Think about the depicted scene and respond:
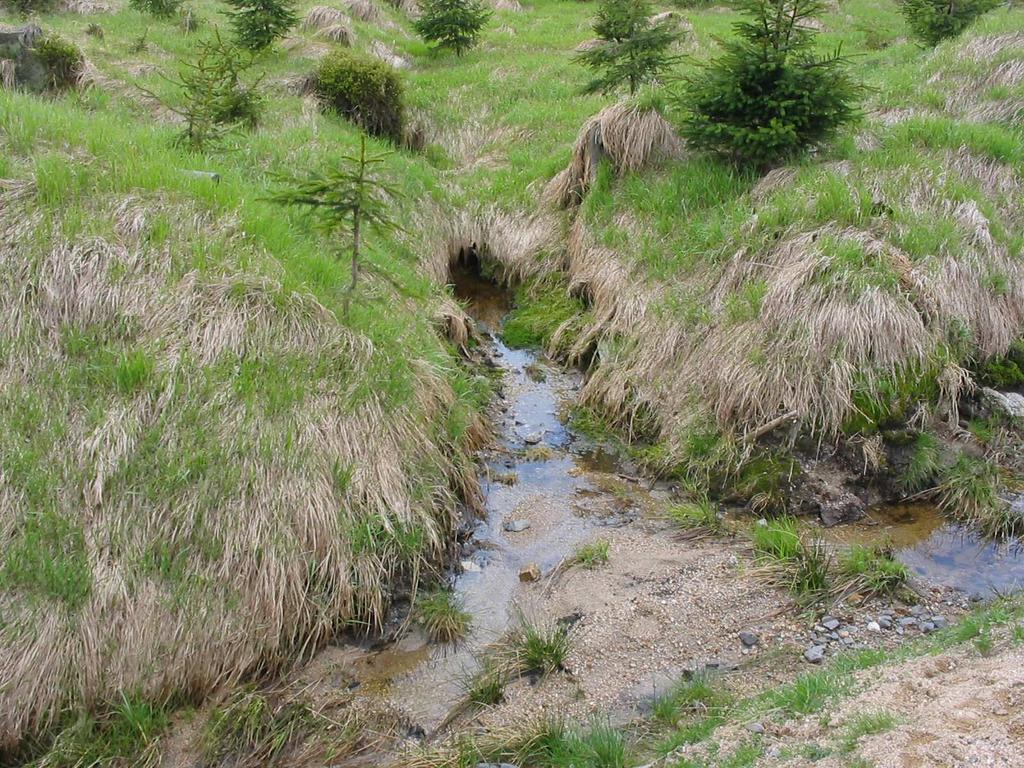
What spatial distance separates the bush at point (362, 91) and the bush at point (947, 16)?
10.8 metres

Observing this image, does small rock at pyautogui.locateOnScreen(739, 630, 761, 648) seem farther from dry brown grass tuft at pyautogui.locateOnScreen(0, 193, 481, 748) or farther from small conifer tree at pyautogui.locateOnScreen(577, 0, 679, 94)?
small conifer tree at pyautogui.locateOnScreen(577, 0, 679, 94)

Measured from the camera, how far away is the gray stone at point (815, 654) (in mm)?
5809

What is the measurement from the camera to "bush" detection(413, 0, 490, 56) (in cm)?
2011

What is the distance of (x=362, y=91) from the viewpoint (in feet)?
50.3

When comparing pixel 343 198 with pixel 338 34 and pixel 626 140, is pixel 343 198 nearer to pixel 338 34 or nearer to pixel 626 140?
pixel 626 140

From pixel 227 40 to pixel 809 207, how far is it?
46.9ft

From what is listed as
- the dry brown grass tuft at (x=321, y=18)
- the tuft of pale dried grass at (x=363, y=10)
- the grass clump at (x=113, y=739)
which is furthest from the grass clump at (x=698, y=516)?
the tuft of pale dried grass at (x=363, y=10)

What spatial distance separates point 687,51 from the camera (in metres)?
19.8

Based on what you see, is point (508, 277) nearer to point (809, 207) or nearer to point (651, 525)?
point (809, 207)

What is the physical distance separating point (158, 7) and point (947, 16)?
1760 cm

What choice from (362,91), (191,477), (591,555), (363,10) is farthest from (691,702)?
(363,10)

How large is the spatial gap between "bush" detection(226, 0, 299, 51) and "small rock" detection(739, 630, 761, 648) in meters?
16.0

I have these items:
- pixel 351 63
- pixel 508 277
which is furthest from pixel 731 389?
pixel 351 63

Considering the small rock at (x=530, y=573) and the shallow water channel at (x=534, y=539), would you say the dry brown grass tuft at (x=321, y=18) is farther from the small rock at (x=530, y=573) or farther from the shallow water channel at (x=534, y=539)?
the small rock at (x=530, y=573)
